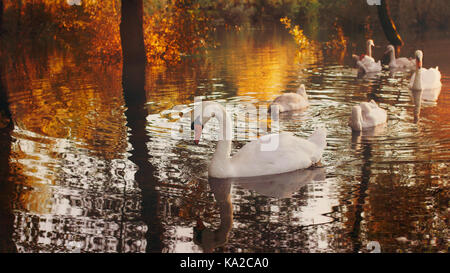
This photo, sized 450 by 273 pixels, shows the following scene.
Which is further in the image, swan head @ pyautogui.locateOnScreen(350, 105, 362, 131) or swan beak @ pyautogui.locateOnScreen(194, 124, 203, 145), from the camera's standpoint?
swan head @ pyautogui.locateOnScreen(350, 105, 362, 131)

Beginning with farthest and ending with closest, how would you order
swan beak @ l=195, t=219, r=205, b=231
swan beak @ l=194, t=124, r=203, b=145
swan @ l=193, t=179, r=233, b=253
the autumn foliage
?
the autumn foliage < swan beak @ l=194, t=124, r=203, b=145 < swan beak @ l=195, t=219, r=205, b=231 < swan @ l=193, t=179, r=233, b=253

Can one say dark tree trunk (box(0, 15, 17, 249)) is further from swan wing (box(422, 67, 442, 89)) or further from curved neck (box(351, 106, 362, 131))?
swan wing (box(422, 67, 442, 89))

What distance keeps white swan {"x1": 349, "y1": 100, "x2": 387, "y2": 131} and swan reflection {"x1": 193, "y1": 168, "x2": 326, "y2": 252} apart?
2.45 meters

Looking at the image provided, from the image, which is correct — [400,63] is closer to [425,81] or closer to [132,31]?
[425,81]

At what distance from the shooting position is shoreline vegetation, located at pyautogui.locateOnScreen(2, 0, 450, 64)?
2244cm

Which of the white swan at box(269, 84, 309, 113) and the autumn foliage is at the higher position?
the autumn foliage

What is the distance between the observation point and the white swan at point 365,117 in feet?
35.1

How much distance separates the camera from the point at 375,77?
18656 mm

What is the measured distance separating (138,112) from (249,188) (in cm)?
561

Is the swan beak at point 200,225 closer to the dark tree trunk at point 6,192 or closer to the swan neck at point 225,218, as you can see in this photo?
the swan neck at point 225,218

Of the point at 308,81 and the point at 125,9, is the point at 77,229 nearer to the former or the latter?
the point at 308,81

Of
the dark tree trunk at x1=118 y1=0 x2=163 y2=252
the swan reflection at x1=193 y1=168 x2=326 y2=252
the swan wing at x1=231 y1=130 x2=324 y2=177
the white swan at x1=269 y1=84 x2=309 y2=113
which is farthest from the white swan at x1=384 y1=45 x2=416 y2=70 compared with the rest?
the swan wing at x1=231 y1=130 x2=324 y2=177

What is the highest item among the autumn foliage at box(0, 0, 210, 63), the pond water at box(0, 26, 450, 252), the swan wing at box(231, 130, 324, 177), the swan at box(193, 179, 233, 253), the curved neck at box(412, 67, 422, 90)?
the autumn foliage at box(0, 0, 210, 63)
